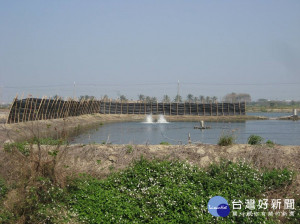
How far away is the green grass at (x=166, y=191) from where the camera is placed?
4.54 m

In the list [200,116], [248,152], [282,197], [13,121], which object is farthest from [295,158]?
[200,116]

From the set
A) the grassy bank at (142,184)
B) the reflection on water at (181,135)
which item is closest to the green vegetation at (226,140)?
the reflection on water at (181,135)

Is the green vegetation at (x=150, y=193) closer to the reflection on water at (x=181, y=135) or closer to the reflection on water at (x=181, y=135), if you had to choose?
the reflection on water at (x=181, y=135)

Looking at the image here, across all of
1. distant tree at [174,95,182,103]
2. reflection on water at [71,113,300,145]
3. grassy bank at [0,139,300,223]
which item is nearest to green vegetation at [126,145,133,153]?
grassy bank at [0,139,300,223]

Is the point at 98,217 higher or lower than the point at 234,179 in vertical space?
lower

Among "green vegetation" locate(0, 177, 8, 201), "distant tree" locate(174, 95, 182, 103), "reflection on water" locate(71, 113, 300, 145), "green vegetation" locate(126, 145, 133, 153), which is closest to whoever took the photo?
"green vegetation" locate(0, 177, 8, 201)

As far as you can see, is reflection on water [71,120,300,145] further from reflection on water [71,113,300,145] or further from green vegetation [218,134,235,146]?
green vegetation [218,134,235,146]

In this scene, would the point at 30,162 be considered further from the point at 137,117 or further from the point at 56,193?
the point at 137,117

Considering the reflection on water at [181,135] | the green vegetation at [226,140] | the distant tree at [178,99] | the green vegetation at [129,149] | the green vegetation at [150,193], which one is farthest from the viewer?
the distant tree at [178,99]

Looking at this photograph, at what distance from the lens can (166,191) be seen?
4.90m

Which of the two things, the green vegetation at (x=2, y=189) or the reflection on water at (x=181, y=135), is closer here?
the green vegetation at (x=2, y=189)

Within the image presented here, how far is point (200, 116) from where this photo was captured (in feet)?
110

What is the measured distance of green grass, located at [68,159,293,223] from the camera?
4543 mm

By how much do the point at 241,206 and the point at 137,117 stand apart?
2885 cm
